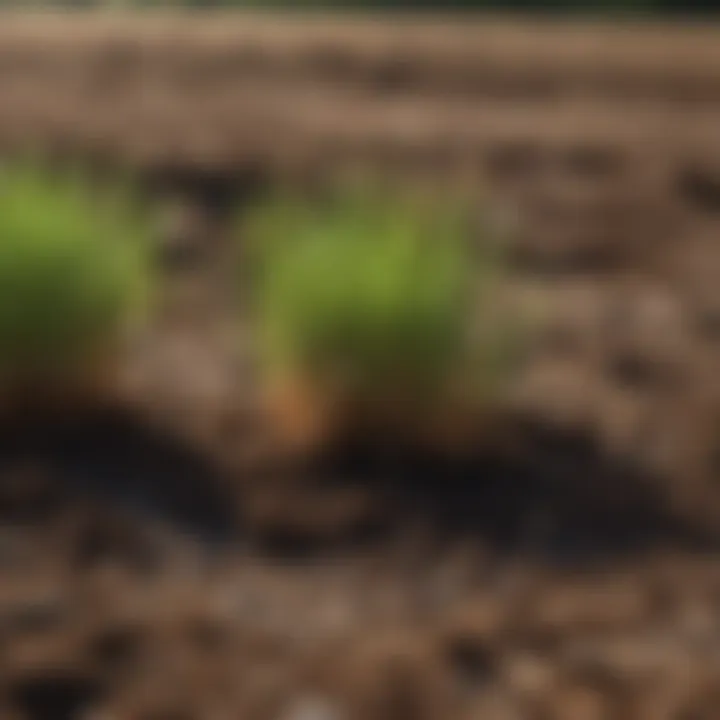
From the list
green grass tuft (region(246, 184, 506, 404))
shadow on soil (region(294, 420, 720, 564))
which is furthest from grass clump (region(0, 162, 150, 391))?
shadow on soil (region(294, 420, 720, 564))

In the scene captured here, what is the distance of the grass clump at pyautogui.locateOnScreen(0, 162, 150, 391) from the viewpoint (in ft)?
15.1

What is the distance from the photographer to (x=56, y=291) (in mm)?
4652

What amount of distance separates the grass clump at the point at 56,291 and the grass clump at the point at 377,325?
0.47 metres

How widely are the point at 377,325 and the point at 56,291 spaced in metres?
0.90

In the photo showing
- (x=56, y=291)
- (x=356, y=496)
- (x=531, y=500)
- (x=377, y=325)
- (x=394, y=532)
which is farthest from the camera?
(x=56, y=291)

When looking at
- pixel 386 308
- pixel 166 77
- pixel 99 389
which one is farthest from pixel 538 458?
pixel 166 77

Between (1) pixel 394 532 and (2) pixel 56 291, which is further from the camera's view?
(2) pixel 56 291

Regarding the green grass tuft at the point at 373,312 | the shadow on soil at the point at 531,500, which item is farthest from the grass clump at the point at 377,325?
the shadow on soil at the point at 531,500

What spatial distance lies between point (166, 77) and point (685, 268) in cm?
711

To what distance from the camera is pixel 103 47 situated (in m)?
14.7

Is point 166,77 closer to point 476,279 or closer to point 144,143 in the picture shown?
point 144,143

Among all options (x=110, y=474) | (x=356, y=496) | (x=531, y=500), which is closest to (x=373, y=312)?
(x=356, y=496)

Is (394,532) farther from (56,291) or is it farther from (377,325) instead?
(56,291)

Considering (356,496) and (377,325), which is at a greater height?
(377,325)
